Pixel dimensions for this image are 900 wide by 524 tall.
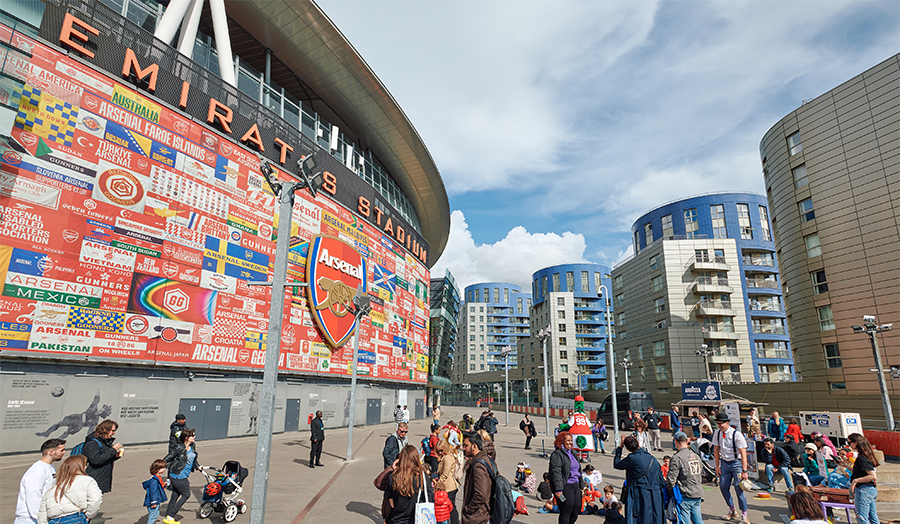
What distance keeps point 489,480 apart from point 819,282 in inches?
1511

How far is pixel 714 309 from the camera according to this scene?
5219 centimetres

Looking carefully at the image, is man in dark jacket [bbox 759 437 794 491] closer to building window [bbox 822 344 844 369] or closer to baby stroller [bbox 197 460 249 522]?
baby stroller [bbox 197 460 249 522]

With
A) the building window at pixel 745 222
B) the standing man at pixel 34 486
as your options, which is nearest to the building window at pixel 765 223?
the building window at pixel 745 222

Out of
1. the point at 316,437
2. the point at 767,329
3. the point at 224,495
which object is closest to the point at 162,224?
the point at 316,437

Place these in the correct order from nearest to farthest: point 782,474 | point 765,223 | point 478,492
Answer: point 478,492 < point 782,474 < point 765,223

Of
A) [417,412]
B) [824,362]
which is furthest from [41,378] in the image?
[824,362]

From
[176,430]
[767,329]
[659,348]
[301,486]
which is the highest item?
[767,329]

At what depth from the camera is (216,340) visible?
20969mm

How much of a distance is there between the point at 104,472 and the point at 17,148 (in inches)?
575

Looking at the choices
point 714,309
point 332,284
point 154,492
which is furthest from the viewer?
point 714,309

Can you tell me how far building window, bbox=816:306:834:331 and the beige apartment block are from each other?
0.07 meters

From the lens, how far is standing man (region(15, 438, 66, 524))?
514 centimetres

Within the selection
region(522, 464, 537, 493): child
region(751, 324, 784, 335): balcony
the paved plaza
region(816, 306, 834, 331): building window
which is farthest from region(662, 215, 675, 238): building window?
region(522, 464, 537, 493): child

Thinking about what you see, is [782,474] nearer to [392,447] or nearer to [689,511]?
[689,511]
